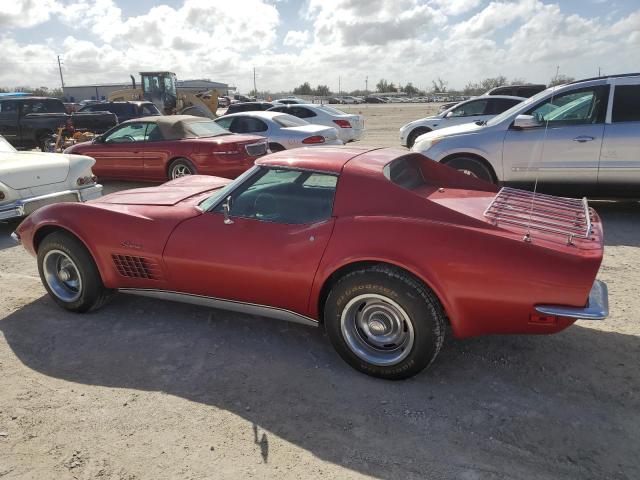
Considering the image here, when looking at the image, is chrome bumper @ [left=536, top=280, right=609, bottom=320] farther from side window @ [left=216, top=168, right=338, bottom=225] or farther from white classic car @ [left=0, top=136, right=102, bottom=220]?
white classic car @ [left=0, top=136, right=102, bottom=220]

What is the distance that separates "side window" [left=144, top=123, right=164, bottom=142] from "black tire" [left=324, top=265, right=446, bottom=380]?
6.90 meters

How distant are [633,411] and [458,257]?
131 cm

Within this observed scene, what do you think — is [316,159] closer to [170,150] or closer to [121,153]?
[170,150]

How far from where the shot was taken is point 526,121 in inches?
244

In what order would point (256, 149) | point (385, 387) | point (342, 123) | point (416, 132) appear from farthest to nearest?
point (342, 123)
point (416, 132)
point (256, 149)
point (385, 387)

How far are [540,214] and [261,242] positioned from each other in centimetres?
192

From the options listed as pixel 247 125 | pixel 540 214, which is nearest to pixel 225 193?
pixel 540 214

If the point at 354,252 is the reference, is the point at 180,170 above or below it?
below

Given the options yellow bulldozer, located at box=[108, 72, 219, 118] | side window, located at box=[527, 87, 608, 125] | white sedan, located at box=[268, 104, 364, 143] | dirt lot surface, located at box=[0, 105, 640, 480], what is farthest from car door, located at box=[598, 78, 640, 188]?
yellow bulldozer, located at box=[108, 72, 219, 118]

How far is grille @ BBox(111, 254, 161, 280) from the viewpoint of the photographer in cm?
351

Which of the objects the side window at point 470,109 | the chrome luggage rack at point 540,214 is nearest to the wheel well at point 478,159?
the chrome luggage rack at point 540,214

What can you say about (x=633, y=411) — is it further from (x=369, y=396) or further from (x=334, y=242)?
(x=334, y=242)

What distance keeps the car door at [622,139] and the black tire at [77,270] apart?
19.7 ft

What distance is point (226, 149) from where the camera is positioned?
26.3 ft
